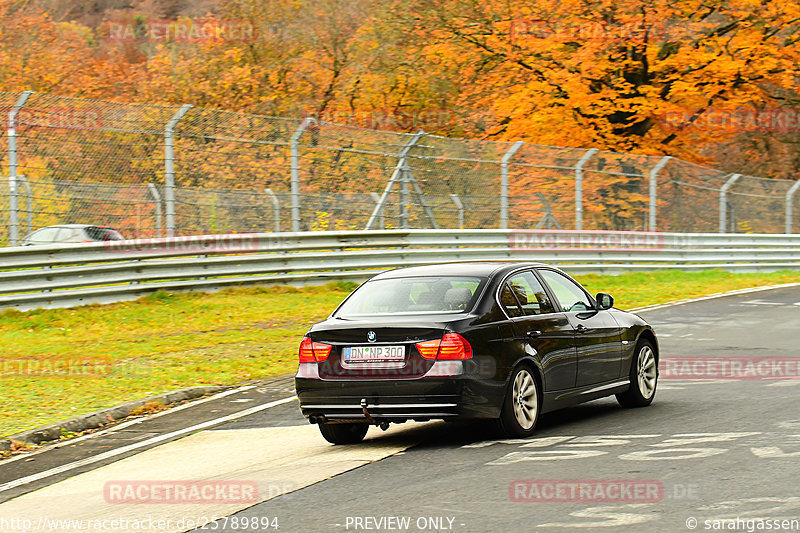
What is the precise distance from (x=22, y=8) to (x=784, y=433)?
5797 centimetres

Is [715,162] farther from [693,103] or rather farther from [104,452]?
[104,452]

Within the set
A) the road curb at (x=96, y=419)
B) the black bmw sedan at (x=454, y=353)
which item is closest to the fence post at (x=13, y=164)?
the road curb at (x=96, y=419)

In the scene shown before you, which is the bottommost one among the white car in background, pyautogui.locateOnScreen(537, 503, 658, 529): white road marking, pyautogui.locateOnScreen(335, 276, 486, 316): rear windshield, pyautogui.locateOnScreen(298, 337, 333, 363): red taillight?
pyautogui.locateOnScreen(537, 503, 658, 529): white road marking

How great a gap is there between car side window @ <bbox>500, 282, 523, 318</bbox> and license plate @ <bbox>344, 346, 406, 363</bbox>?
106cm

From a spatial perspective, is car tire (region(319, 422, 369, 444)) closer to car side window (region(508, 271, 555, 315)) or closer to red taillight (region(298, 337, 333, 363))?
red taillight (region(298, 337, 333, 363))

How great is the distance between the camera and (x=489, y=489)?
6.86 meters

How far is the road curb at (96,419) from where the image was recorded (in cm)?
952

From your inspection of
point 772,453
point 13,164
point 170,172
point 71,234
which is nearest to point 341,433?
point 772,453

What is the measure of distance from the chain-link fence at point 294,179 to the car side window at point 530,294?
1023 cm

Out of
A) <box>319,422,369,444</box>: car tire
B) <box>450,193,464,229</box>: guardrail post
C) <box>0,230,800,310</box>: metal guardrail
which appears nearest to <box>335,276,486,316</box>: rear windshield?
<box>319,422,369,444</box>: car tire

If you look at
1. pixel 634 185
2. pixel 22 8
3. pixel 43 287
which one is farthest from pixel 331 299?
pixel 22 8

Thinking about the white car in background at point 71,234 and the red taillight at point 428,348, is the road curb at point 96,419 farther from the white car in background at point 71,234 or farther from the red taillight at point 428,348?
the white car in background at point 71,234

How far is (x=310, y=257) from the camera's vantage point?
2133 cm

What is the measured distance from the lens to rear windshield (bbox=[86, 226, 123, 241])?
1828 cm
